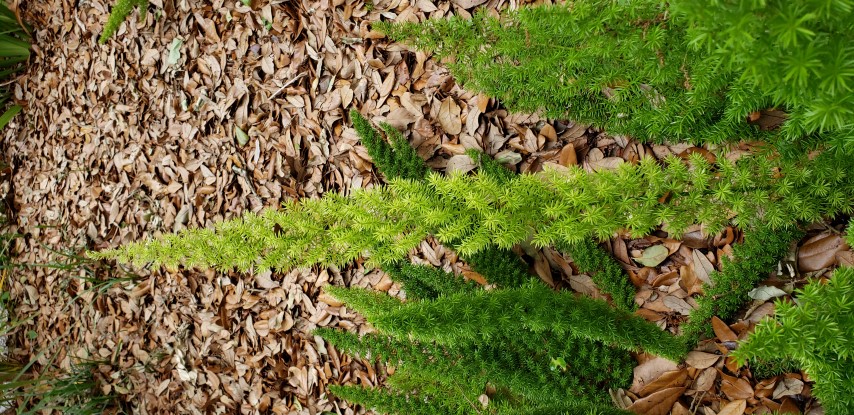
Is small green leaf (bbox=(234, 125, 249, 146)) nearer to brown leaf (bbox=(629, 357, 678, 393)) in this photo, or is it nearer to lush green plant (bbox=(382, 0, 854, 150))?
lush green plant (bbox=(382, 0, 854, 150))

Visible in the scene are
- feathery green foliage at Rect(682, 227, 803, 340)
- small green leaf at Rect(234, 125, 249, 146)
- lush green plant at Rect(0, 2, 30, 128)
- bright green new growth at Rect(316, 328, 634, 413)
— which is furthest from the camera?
lush green plant at Rect(0, 2, 30, 128)

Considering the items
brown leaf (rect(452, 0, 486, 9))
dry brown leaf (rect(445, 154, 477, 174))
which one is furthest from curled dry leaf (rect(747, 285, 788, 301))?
brown leaf (rect(452, 0, 486, 9))

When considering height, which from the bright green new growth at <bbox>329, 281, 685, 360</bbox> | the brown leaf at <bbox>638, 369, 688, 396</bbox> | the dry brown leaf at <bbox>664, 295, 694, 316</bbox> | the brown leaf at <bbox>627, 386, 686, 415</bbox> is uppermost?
the bright green new growth at <bbox>329, 281, 685, 360</bbox>

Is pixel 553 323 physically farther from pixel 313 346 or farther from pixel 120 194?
pixel 120 194

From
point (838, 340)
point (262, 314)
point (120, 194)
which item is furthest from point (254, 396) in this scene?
point (838, 340)

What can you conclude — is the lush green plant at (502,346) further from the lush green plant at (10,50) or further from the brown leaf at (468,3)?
the lush green plant at (10,50)

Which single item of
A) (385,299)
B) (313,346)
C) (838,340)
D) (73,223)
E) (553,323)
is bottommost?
(313,346)
